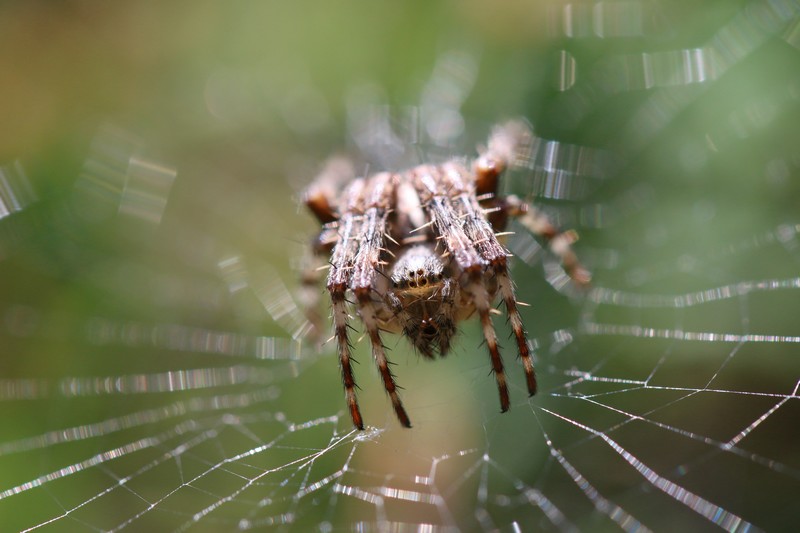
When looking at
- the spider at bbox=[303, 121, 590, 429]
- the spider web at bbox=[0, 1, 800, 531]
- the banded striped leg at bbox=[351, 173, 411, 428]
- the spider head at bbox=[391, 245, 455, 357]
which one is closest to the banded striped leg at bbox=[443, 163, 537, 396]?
the spider at bbox=[303, 121, 590, 429]

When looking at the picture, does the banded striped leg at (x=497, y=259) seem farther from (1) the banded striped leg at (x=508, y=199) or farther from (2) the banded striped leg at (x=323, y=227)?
(2) the banded striped leg at (x=323, y=227)

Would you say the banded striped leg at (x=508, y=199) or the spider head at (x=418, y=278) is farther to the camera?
the banded striped leg at (x=508, y=199)

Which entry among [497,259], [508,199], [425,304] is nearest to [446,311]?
[425,304]

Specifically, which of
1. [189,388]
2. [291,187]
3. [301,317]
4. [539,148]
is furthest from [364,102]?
[189,388]

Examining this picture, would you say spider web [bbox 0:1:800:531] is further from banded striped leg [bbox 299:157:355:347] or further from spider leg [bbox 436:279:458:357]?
spider leg [bbox 436:279:458:357]

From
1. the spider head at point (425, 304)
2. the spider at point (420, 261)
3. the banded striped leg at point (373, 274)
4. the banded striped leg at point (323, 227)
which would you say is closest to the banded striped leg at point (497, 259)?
the spider at point (420, 261)

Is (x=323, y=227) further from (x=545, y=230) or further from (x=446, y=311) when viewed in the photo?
(x=545, y=230)

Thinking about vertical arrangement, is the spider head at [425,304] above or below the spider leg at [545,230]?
below
